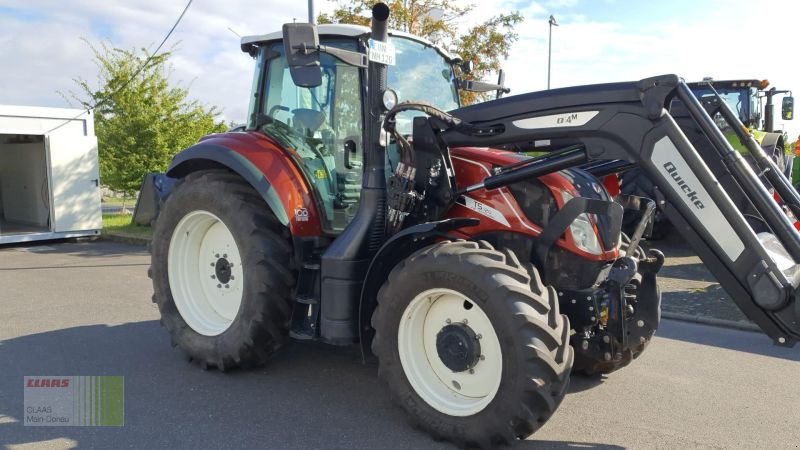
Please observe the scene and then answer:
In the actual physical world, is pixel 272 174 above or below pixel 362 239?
above

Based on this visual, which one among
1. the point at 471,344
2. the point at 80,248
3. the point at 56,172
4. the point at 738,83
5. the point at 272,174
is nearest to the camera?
the point at 471,344

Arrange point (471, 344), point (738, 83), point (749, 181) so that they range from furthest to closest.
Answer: point (738, 83)
point (471, 344)
point (749, 181)

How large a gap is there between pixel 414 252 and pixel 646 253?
167 cm

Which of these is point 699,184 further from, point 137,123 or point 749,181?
point 137,123

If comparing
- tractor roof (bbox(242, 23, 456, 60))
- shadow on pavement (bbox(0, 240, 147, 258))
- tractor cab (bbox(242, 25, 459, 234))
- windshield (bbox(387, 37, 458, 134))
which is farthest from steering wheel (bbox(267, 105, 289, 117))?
shadow on pavement (bbox(0, 240, 147, 258))

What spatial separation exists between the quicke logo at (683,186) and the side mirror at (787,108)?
9193mm

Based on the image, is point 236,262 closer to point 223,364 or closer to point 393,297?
point 223,364

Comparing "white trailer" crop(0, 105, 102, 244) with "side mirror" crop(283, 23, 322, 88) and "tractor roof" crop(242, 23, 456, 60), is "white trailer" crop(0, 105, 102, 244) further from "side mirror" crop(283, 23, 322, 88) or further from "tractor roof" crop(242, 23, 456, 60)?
"side mirror" crop(283, 23, 322, 88)

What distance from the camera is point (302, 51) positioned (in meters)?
3.57

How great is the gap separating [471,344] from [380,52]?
1871 millimetres

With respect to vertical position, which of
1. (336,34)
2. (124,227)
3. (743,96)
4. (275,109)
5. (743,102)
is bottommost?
(124,227)

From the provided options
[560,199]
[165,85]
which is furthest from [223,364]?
[165,85]

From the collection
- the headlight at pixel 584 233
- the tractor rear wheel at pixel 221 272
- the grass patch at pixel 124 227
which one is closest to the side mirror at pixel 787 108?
the headlight at pixel 584 233

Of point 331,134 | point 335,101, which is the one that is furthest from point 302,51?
point 331,134
